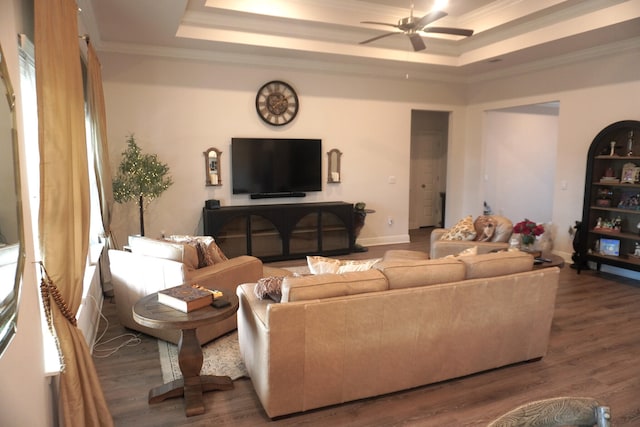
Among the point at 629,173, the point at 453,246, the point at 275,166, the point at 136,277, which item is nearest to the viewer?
the point at 136,277

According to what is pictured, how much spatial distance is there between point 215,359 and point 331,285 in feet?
4.32

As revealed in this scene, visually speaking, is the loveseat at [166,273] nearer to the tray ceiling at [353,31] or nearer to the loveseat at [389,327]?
the loveseat at [389,327]

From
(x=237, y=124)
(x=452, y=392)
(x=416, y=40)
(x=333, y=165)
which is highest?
(x=416, y=40)

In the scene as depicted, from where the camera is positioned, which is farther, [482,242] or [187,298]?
[482,242]

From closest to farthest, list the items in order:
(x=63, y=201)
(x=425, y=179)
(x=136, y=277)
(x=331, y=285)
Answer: (x=63, y=201), (x=331, y=285), (x=136, y=277), (x=425, y=179)

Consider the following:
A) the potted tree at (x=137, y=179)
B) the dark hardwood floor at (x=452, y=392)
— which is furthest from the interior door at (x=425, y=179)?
the potted tree at (x=137, y=179)

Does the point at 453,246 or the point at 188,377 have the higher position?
the point at 453,246

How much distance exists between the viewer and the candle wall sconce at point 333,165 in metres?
6.82

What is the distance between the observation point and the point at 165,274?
10.9 ft

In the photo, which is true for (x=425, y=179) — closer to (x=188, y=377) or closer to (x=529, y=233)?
(x=529, y=233)

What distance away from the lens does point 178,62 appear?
5.78 m

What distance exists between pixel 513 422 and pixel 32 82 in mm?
3123

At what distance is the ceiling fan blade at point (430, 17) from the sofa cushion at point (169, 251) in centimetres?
294

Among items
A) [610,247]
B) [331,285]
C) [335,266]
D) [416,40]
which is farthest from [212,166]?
[610,247]
